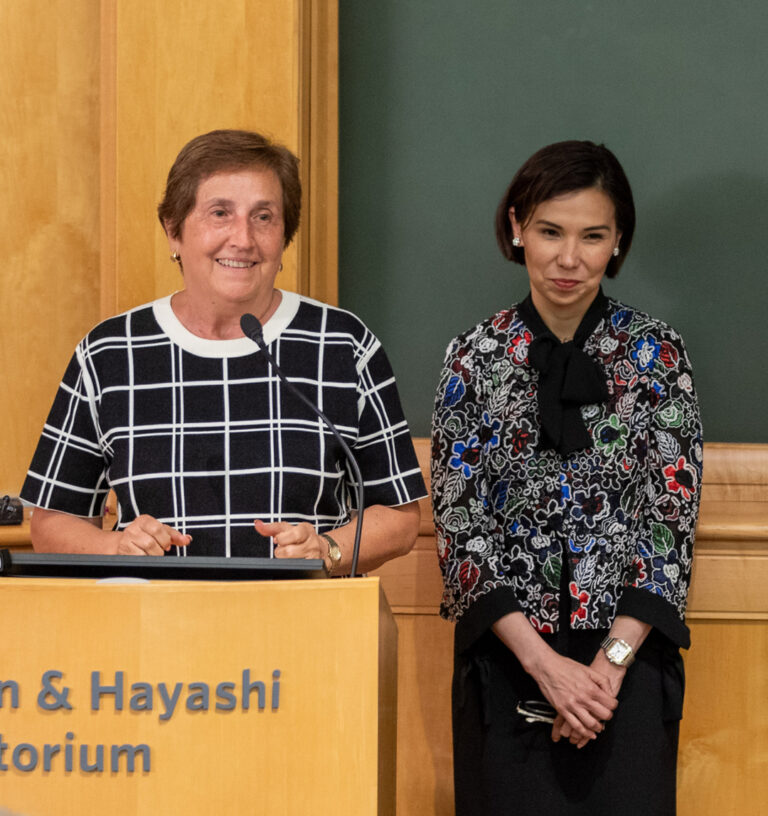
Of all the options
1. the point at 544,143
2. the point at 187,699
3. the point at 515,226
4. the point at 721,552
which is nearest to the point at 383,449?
the point at 515,226

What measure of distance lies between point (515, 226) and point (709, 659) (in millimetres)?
1151

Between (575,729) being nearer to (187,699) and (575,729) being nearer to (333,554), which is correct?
(333,554)

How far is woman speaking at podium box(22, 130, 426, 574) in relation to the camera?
1.92 metres

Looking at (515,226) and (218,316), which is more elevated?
(515,226)

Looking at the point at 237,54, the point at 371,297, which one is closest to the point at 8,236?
the point at 237,54

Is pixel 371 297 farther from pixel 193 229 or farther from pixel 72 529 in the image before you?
pixel 72 529

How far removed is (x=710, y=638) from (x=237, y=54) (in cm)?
179

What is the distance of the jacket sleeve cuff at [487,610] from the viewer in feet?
6.83

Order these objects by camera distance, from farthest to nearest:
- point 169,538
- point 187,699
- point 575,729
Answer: point 575,729, point 169,538, point 187,699

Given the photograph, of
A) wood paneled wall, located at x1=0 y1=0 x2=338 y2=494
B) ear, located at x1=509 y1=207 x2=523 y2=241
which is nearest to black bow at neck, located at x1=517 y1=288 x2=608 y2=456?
ear, located at x1=509 y1=207 x2=523 y2=241

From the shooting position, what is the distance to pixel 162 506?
1.92 m

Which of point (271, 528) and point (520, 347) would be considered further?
point (520, 347)

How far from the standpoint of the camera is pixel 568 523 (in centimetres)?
212

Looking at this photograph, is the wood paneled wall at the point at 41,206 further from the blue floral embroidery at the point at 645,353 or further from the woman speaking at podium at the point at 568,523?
the blue floral embroidery at the point at 645,353
